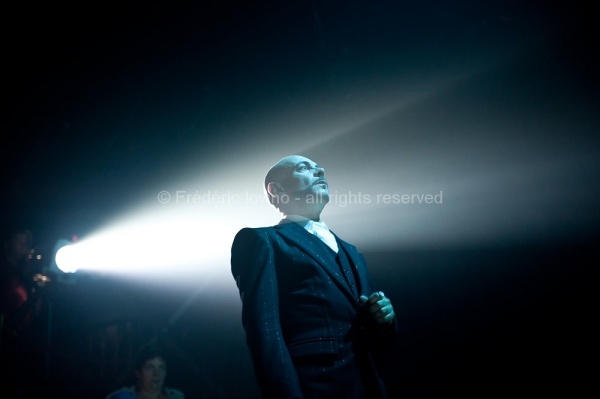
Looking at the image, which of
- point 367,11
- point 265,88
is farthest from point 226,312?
point 367,11

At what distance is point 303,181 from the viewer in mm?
2264

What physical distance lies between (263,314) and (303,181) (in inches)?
33.6

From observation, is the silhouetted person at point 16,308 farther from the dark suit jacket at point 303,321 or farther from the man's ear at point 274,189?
the dark suit jacket at point 303,321

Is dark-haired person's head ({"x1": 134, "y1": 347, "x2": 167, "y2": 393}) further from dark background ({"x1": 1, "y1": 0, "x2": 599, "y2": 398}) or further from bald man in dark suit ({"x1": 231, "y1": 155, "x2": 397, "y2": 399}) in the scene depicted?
bald man in dark suit ({"x1": 231, "y1": 155, "x2": 397, "y2": 399})

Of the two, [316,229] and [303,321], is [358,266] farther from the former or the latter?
[303,321]

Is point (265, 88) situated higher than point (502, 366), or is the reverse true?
point (265, 88)

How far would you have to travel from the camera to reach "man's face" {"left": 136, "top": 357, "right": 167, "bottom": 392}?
4559mm

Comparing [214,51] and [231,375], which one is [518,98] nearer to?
[214,51]

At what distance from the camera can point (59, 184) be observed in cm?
506

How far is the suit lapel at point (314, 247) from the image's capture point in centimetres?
186

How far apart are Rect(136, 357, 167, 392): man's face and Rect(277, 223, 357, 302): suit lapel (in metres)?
3.47

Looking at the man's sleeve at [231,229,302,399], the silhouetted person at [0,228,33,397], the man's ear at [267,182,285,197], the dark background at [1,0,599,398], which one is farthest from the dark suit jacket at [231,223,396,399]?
the silhouetted person at [0,228,33,397]

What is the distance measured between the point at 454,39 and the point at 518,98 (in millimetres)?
807

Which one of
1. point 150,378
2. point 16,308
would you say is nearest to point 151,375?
point 150,378
